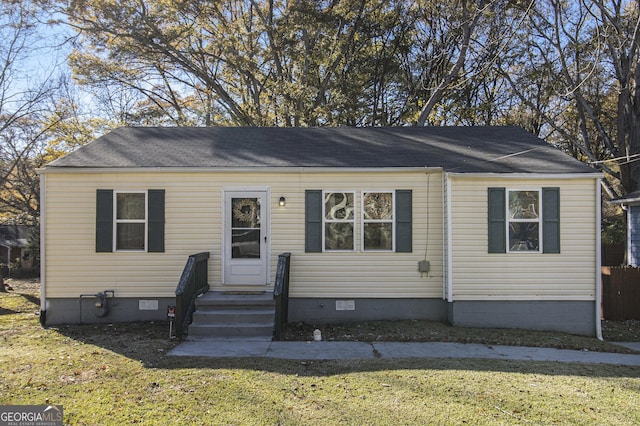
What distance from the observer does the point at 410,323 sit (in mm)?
8445

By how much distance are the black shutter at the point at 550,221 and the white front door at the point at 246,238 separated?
5.42 metres

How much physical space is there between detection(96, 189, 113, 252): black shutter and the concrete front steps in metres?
2.25

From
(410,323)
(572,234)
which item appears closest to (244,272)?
(410,323)

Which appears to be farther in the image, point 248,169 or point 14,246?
point 14,246

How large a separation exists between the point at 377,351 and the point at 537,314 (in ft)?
12.3

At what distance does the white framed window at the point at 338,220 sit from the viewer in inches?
348

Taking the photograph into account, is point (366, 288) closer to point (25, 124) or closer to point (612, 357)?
point (612, 357)

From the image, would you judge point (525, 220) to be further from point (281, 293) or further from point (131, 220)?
point (131, 220)

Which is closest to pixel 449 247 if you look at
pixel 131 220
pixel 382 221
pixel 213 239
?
pixel 382 221

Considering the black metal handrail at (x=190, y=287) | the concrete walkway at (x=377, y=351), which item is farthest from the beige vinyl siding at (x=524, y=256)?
the black metal handrail at (x=190, y=287)


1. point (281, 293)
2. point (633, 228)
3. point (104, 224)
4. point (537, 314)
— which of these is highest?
point (104, 224)

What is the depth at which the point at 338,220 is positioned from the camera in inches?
349

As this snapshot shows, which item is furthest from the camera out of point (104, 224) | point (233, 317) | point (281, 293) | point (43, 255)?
point (104, 224)

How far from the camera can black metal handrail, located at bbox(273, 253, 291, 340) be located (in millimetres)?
7502
